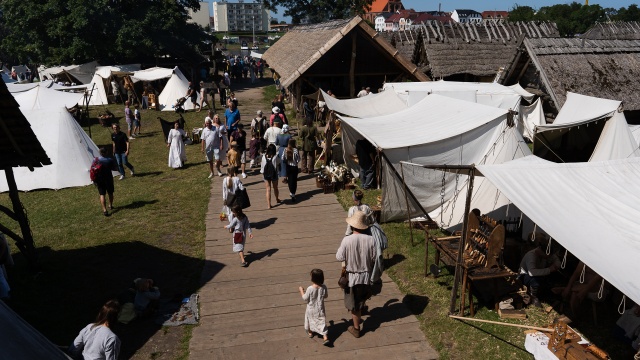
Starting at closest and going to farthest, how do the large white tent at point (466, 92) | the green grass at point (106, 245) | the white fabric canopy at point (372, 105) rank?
1. the green grass at point (106, 245)
2. the white fabric canopy at point (372, 105)
3. the large white tent at point (466, 92)

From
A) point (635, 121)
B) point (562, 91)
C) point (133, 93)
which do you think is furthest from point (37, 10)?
point (635, 121)

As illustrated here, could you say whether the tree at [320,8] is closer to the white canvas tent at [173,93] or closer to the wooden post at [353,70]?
the white canvas tent at [173,93]

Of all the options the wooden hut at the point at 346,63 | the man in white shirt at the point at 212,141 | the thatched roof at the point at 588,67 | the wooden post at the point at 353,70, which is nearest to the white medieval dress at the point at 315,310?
the man in white shirt at the point at 212,141

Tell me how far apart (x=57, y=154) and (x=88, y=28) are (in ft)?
56.0

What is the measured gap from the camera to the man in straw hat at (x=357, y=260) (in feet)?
19.8

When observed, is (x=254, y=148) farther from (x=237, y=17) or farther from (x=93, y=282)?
(x=237, y=17)

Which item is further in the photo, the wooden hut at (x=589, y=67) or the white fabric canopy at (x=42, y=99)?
the white fabric canopy at (x=42, y=99)

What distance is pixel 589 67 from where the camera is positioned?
15602 millimetres

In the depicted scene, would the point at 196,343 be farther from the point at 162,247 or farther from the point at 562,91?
the point at 562,91

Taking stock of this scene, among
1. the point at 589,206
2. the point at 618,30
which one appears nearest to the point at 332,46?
the point at 589,206

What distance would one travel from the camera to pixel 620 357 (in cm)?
610

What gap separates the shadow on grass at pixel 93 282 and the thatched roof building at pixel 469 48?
1616 cm

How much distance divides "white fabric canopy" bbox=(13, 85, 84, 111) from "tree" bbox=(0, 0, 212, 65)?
10.6 m

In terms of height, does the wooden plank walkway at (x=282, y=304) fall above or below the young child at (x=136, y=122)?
below
